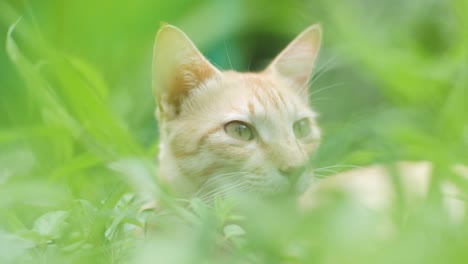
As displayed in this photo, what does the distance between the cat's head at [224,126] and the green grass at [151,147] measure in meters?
0.09

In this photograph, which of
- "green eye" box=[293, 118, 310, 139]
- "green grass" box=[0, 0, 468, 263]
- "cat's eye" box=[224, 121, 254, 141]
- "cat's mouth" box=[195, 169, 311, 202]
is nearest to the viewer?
"green grass" box=[0, 0, 468, 263]

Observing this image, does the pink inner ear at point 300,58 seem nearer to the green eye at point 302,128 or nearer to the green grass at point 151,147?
the green grass at point 151,147

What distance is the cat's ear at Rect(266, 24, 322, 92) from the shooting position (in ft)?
6.29

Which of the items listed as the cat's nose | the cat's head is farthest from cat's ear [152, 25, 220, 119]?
the cat's nose

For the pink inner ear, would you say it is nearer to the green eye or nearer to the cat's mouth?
the green eye

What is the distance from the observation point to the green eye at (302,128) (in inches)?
70.9

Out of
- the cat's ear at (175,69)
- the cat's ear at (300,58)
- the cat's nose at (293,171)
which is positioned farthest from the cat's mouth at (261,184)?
the cat's ear at (300,58)

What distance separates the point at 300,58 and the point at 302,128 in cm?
23

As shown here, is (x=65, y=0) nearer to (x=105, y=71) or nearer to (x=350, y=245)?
(x=105, y=71)

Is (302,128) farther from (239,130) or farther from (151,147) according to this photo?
(151,147)

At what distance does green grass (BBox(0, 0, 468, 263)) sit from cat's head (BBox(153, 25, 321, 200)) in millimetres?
87

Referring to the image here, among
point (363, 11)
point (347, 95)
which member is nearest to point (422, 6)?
point (363, 11)

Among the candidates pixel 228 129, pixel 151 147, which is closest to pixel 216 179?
pixel 228 129

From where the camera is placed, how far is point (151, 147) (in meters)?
1.99
